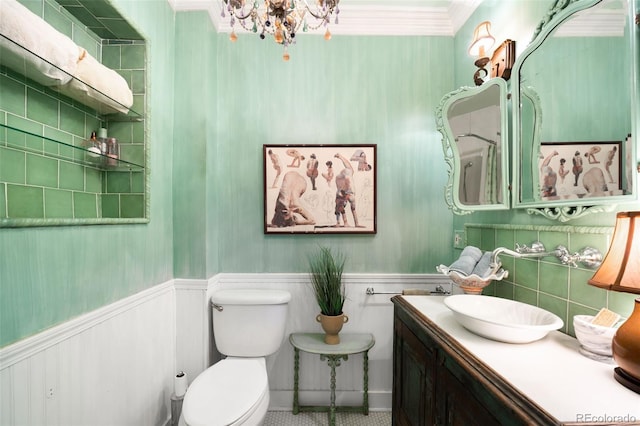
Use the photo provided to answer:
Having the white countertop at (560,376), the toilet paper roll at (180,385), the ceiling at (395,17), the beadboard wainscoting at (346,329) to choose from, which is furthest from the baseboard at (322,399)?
the ceiling at (395,17)

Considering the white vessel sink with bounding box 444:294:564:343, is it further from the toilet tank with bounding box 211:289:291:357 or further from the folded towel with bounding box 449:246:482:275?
the toilet tank with bounding box 211:289:291:357

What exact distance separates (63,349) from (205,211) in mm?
918

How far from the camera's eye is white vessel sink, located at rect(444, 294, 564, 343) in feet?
2.91

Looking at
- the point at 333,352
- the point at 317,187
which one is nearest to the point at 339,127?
the point at 317,187

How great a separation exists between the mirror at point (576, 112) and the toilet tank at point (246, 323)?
1436 mm

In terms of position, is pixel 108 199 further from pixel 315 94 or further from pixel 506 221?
pixel 506 221

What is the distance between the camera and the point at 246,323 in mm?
1705

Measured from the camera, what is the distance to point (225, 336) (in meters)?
1.71

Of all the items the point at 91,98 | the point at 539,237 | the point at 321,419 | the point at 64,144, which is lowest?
the point at 321,419

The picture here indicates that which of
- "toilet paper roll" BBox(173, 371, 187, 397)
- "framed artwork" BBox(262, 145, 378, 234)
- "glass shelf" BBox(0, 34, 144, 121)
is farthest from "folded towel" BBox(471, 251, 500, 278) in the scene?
"glass shelf" BBox(0, 34, 144, 121)

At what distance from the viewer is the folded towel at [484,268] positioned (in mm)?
1317

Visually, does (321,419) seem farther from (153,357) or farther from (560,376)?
(560,376)

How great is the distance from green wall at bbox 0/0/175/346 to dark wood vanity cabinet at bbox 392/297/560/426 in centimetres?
134

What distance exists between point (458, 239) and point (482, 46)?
3.67 ft
